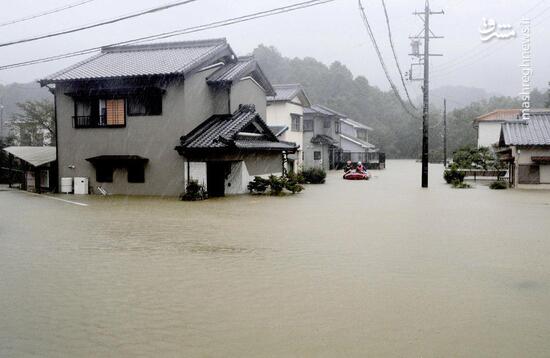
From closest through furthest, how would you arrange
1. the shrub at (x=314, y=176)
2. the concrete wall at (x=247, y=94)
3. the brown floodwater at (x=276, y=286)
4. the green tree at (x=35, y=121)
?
the brown floodwater at (x=276, y=286), the concrete wall at (x=247, y=94), the shrub at (x=314, y=176), the green tree at (x=35, y=121)

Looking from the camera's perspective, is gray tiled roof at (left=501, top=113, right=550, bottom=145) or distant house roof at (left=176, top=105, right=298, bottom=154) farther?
gray tiled roof at (left=501, top=113, right=550, bottom=145)

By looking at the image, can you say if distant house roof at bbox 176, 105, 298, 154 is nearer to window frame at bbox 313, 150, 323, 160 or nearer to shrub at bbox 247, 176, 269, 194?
shrub at bbox 247, 176, 269, 194

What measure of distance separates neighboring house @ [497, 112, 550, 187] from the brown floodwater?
11.8 m

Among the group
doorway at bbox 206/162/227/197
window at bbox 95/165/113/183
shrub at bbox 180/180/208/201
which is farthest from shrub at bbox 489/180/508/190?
window at bbox 95/165/113/183

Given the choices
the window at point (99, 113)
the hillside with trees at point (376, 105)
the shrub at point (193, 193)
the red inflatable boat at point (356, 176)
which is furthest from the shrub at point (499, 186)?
the hillside with trees at point (376, 105)

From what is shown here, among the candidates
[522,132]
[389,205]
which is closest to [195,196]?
[389,205]

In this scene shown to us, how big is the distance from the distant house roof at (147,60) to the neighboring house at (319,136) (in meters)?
22.3

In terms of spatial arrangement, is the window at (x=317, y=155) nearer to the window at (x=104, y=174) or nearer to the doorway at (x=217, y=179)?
the doorway at (x=217, y=179)

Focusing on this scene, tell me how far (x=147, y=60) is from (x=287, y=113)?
17.3 metres

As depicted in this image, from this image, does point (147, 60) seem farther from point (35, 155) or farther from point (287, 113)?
point (287, 113)

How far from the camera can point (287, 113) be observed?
135 ft

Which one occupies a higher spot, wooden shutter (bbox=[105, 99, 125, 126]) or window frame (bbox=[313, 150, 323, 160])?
wooden shutter (bbox=[105, 99, 125, 126])

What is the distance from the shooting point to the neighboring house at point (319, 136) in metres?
49.1

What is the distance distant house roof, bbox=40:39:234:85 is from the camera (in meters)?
23.3
